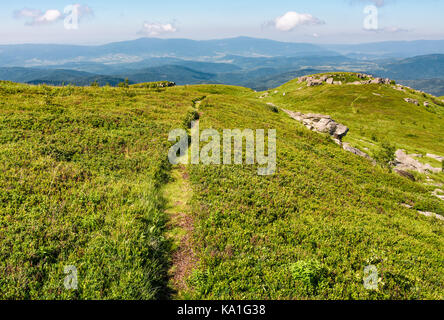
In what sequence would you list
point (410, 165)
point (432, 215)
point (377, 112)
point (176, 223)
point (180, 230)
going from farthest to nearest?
point (377, 112), point (410, 165), point (432, 215), point (176, 223), point (180, 230)

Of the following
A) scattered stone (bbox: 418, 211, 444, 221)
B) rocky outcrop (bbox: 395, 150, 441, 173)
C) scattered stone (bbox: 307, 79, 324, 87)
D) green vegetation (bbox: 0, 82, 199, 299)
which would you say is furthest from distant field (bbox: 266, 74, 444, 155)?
green vegetation (bbox: 0, 82, 199, 299)

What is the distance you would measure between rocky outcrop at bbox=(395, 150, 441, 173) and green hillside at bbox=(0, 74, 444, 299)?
76.8 feet

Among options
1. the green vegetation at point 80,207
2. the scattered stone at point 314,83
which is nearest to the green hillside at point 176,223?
the green vegetation at point 80,207

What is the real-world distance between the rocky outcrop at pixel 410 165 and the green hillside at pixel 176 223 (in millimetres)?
23404

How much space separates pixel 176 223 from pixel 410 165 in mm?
47484

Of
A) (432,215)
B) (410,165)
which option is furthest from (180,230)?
(410,165)

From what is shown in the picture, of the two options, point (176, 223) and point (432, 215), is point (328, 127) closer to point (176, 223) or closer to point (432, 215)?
point (432, 215)

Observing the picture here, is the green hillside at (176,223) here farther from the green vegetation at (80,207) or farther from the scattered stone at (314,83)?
the scattered stone at (314,83)

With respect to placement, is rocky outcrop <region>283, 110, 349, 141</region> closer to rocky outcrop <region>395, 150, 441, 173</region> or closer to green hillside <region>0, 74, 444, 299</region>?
rocky outcrop <region>395, 150, 441, 173</region>

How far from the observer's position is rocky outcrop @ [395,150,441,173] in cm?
3619

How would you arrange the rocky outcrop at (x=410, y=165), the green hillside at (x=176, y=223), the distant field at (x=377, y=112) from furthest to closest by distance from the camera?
the distant field at (x=377, y=112), the rocky outcrop at (x=410, y=165), the green hillside at (x=176, y=223)

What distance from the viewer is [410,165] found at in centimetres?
3900

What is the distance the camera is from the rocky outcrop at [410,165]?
36.2m
